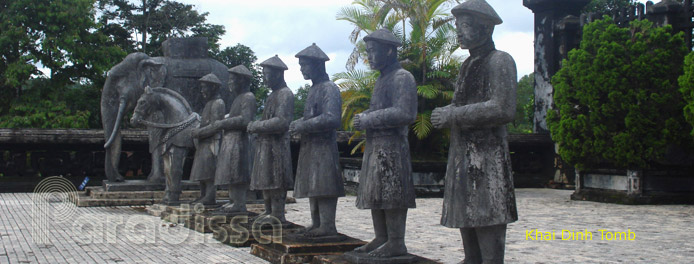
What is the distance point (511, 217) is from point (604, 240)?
13.5 ft

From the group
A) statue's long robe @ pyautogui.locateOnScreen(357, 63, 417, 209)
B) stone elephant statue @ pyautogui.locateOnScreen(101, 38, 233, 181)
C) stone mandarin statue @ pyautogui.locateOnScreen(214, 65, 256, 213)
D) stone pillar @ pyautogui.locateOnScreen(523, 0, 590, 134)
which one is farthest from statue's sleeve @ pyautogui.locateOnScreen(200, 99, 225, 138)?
stone pillar @ pyautogui.locateOnScreen(523, 0, 590, 134)

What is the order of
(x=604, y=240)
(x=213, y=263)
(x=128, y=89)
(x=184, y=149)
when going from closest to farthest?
1. (x=213, y=263)
2. (x=604, y=240)
3. (x=184, y=149)
4. (x=128, y=89)

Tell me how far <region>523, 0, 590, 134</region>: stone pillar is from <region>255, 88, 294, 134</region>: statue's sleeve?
1261cm

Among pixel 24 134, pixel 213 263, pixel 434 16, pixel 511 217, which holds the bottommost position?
pixel 213 263

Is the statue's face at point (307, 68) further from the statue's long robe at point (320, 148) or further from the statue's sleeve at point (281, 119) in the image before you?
the statue's sleeve at point (281, 119)

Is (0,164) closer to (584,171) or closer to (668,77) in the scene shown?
(584,171)

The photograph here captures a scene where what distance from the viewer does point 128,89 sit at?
41.8 ft

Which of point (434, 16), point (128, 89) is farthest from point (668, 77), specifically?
point (128, 89)

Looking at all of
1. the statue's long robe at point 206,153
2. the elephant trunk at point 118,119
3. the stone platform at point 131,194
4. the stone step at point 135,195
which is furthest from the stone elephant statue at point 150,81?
the statue's long robe at point 206,153

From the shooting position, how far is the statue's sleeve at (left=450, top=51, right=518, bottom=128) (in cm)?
420

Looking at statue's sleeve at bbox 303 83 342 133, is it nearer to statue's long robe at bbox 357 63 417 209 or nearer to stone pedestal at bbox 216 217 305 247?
statue's long robe at bbox 357 63 417 209

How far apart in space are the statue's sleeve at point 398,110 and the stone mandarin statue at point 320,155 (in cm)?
95

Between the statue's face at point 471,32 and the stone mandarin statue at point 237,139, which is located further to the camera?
the stone mandarin statue at point 237,139

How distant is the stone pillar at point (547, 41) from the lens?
60.3ft
